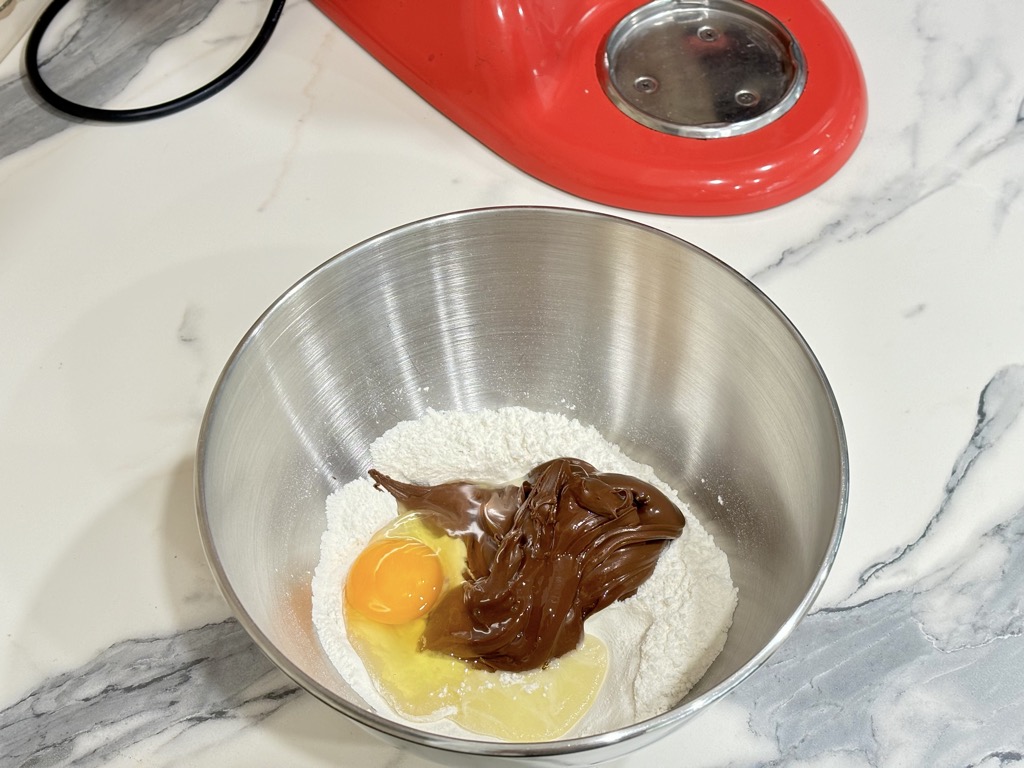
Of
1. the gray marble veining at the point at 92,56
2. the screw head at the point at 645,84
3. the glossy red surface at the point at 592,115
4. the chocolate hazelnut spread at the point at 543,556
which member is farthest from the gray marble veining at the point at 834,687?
the gray marble veining at the point at 92,56

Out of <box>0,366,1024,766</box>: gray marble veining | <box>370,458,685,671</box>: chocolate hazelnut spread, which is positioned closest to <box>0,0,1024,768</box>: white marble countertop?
<box>0,366,1024,766</box>: gray marble veining

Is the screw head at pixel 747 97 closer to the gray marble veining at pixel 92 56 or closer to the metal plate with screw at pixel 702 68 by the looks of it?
the metal plate with screw at pixel 702 68

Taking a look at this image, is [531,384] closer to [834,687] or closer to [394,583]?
[394,583]

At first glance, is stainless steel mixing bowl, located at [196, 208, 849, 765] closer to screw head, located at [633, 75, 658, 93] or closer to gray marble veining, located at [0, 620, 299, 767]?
gray marble veining, located at [0, 620, 299, 767]

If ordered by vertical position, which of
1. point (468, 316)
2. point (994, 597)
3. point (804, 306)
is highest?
point (468, 316)

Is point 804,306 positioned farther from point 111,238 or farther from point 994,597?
point 111,238

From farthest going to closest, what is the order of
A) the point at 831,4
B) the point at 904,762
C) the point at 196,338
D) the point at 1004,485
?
the point at 831,4, the point at 196,338, the point at 1004,485, the point at 904,762

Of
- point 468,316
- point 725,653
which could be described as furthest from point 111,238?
point 725,653
